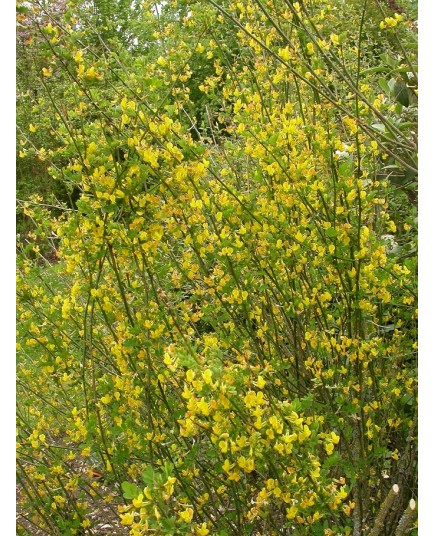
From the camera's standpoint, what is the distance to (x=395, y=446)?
8.81 feet

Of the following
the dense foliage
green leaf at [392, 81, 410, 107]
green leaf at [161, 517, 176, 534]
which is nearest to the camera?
green leaf at [161, 517, 176, 534]

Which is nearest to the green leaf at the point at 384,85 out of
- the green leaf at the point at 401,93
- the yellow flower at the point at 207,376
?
the green leaf at the point at 401,93

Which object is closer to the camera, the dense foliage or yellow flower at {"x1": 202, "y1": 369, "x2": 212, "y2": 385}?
yellow flower at {"x1": 202, "y1": 369, "x2": 212, "y2": 385}

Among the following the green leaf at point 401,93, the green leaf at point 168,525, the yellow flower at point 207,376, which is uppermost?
the green leaf at point 401,93

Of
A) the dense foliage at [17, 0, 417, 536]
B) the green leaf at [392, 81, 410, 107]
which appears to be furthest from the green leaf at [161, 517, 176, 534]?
the green leaf at [392, 81, 410, 107]

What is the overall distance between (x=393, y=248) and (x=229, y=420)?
139 cm

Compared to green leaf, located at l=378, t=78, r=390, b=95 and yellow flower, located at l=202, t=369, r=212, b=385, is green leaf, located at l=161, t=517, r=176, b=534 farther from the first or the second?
green leaf, located at l=378, t=78, r=390, b=95

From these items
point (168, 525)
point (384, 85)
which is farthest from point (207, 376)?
point (384, 85)

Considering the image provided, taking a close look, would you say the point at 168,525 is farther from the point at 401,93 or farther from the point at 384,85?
the point at 401,93

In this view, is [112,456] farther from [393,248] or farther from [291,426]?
[393,248]

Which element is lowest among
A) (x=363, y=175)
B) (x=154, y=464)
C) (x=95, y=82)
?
(x=154, y=464)

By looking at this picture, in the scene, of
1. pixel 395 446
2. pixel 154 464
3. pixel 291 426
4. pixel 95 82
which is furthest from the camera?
pixel 395 446

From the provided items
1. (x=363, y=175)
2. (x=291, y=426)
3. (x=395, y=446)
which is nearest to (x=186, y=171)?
(x=363, y=175)

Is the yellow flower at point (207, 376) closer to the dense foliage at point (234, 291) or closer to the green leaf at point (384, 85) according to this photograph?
the dense foliage at point (234, 291)
